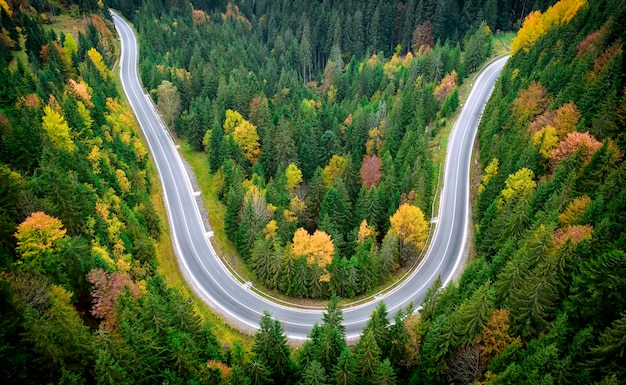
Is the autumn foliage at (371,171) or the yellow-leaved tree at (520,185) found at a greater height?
the yellow-leaved tree at (520,185)

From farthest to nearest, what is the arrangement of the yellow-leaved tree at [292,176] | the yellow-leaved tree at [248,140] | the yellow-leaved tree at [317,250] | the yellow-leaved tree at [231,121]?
the yellow-leaved tree at [231,121] < the yellow-leaved tree at [248,140] < the yellow-leaved tree at [292,176] < the yellow-leaved tree at [317,250]

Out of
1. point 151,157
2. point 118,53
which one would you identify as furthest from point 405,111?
point 118,53

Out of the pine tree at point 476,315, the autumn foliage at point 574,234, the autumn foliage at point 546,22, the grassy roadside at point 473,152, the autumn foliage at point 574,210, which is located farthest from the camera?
the autumn foliage at point 546,22

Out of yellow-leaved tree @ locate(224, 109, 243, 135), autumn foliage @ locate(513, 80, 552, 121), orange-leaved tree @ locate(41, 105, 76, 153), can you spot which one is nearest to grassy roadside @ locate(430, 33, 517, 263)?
autumn foliage @ locate(513, 80, 552, 121)

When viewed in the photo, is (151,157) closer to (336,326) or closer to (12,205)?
(12,205)

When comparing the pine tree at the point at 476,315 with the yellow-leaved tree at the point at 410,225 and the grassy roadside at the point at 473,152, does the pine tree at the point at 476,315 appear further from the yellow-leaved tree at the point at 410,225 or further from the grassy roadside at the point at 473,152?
the grassy roadside at the point at 473,152

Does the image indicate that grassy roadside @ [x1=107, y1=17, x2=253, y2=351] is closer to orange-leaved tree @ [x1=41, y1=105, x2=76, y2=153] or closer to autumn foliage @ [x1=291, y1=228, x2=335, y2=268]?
autumn foliage @ [x1=291, y1=228, x2=335, y2=268]

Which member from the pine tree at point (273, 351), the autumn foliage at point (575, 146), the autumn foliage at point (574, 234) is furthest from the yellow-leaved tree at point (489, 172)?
the pine tree at point (273, 351)

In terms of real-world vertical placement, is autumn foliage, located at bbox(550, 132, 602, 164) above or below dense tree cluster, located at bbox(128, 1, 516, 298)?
above
